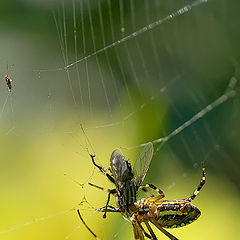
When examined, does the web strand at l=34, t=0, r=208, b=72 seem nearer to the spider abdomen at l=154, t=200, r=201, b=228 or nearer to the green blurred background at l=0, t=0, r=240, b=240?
the green blurred background at l=0, t=0, r=240, b=240

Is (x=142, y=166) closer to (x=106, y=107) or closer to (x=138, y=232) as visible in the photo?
(x=138, y=232)

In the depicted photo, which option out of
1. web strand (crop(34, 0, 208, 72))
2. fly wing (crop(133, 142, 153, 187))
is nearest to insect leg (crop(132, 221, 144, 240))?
fly wing (crop(133, 142, 153, 187))

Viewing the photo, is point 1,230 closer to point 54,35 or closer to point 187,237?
point 187,237

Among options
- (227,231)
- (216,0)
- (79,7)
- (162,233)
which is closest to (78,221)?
(162,233)

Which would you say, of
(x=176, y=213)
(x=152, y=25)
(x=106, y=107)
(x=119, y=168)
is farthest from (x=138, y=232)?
(x=152, y=25)

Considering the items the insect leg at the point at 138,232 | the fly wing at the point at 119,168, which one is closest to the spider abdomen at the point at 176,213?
the insect leg at the point at 138,232

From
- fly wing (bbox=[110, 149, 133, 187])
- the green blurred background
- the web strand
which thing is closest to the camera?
fly wing (bbox=[110, 149, 133, 187])

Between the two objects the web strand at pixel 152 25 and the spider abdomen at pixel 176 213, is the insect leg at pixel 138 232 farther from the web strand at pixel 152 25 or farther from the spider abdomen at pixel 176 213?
the web strand at pixel 152 25

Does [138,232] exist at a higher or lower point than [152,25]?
lower
